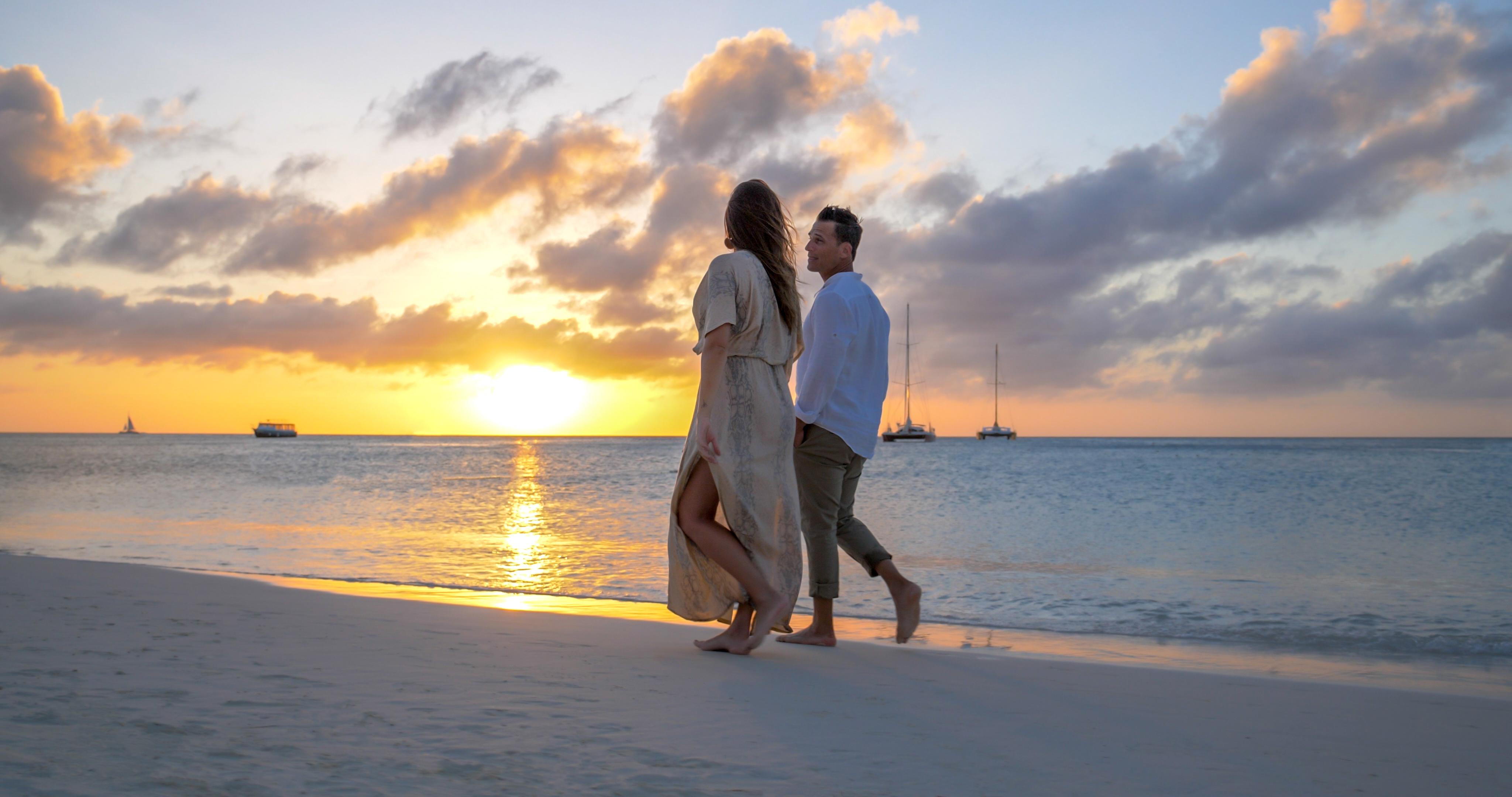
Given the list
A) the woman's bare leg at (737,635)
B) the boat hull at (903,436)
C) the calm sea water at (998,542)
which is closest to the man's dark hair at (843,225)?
the woman's bare leg at (737,635)

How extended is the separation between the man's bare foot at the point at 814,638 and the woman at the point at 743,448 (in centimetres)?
45

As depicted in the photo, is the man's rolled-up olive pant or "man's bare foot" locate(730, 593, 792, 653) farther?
the man's rolled-up olive pant

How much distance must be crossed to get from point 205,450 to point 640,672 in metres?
79.4

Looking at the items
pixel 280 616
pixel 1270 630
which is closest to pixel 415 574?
pixel 280 616

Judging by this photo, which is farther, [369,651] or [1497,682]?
[1497,682]

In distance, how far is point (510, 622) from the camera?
4246 mm

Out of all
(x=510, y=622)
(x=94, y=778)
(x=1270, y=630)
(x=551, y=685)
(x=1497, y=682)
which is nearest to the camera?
(x=94, y=778)

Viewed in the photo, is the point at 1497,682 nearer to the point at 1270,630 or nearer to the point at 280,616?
the point at 1270,630

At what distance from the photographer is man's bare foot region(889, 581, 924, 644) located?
4082 mm

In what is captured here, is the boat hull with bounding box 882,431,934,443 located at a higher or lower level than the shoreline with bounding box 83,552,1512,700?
higher

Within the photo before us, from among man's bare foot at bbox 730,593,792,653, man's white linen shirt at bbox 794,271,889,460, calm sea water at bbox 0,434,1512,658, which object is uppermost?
man's white linen shirt at bbox 794,271,889,460

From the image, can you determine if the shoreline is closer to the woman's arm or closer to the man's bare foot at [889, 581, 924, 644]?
the man's bare foot at [889, 581, 924, 644]

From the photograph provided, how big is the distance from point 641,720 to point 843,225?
7.71 ft

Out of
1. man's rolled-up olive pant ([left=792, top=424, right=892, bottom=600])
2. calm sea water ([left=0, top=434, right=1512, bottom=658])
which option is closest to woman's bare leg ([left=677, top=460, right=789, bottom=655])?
man's rolled-up olive pant ([left=792, top=424, right=892, bottom=600])
